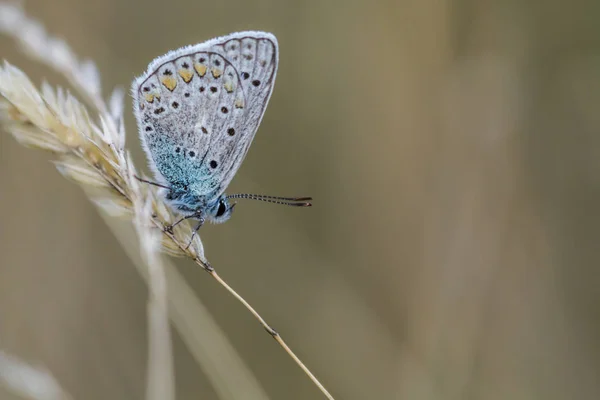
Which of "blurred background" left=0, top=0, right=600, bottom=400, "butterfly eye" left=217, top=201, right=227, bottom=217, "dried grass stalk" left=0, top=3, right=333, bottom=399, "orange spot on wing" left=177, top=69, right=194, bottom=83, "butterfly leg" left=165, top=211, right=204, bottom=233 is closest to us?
"dried grass stalk" left=0, top=3, right=333, bottom=399

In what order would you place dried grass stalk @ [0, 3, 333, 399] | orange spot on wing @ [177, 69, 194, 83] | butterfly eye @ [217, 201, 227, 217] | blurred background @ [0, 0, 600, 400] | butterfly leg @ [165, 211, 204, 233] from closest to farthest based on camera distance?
1. dried grass stalk @ [0, 3, 333, 399]
2. butterfly leg @ [165, 211, 204, 233]
3. orange spot on wing @ [177, 69, 194, 83]
4. butterfly eye @ [217, 201, 227, 217]
5. blurred background @ [0, 0, 600, 400]

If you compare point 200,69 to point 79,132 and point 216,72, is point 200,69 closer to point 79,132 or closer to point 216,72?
point 216,72

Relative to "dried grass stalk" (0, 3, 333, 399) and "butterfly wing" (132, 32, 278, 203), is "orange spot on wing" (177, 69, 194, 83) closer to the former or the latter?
→ "butterfly wing" (132, 32, 278, 203)

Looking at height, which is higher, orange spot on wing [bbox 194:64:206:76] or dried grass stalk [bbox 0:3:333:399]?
orange spot on wing [bbox 194:64:206:76]

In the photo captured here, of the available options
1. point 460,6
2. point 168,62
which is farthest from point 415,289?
point 168,62

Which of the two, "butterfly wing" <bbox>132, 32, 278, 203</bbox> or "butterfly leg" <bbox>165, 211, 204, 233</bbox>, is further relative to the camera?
"butterfly wing" <bbox>132, 32, 278, 203</bbox>

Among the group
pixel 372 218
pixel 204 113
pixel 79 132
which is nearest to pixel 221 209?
pixel 204 113

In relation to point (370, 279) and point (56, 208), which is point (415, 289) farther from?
point (56, 208)

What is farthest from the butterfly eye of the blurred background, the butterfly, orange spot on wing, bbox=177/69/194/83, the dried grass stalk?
the blurred background
